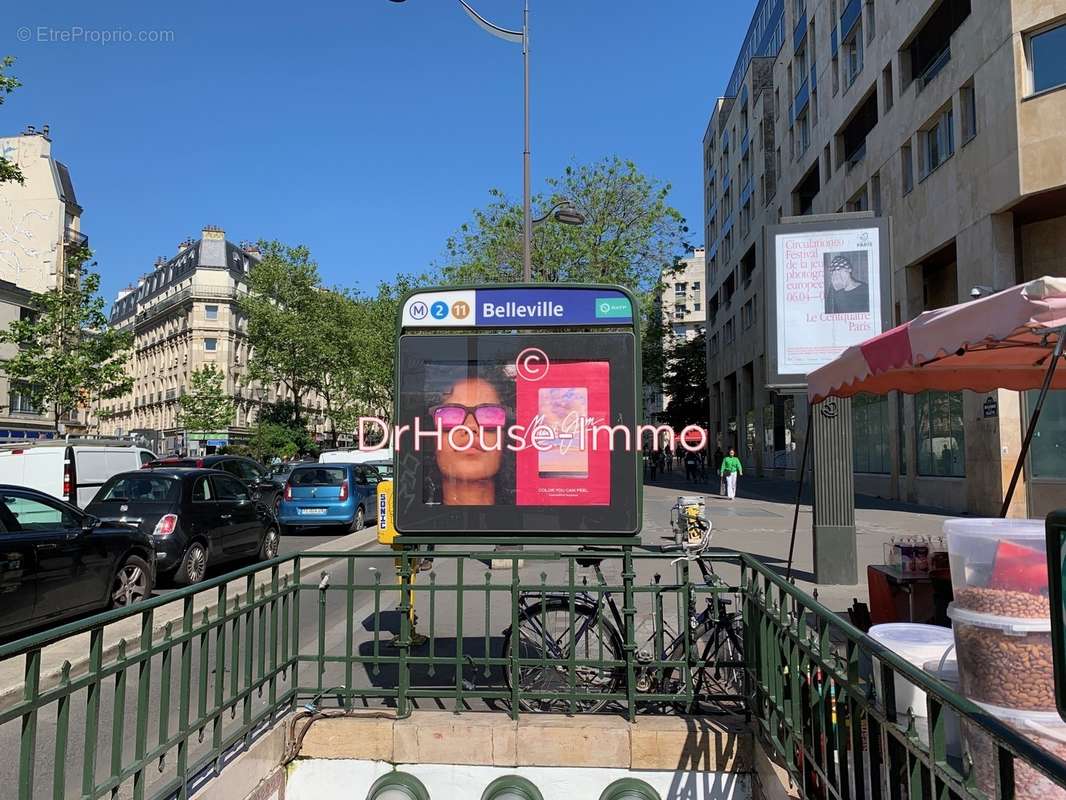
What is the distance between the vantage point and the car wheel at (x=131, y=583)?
8.16m

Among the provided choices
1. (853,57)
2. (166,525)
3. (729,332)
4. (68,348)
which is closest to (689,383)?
(729,332)

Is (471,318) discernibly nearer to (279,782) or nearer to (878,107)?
(279,782)

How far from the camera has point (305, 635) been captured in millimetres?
7047

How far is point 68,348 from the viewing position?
89.5ft

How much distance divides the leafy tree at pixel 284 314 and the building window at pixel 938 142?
45053mm

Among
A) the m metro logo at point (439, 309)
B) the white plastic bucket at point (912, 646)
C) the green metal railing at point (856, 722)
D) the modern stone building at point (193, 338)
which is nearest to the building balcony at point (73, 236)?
the modern stone building at point (193, 338)

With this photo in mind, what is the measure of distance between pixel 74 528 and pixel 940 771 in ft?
26.4

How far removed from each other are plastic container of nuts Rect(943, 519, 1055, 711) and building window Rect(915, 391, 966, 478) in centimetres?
1830

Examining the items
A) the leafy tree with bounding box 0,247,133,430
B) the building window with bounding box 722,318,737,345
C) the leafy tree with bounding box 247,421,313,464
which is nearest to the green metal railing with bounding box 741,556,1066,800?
the leafy tree with bounding box 0,247,133,430

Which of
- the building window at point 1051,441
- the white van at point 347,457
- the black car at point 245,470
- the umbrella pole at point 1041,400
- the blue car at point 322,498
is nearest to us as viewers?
the umbrella pole at point 1041,400

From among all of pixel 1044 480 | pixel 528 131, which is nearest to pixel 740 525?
pixel 1044 480

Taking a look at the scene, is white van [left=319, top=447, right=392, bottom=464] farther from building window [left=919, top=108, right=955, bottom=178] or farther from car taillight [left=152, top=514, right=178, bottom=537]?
building window [left=919, top=108, right=955, bottom=178]

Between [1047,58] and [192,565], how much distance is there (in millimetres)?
19347

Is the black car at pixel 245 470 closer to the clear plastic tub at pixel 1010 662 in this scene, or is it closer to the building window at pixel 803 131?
the clear plastic tub at pixel 1010 662
